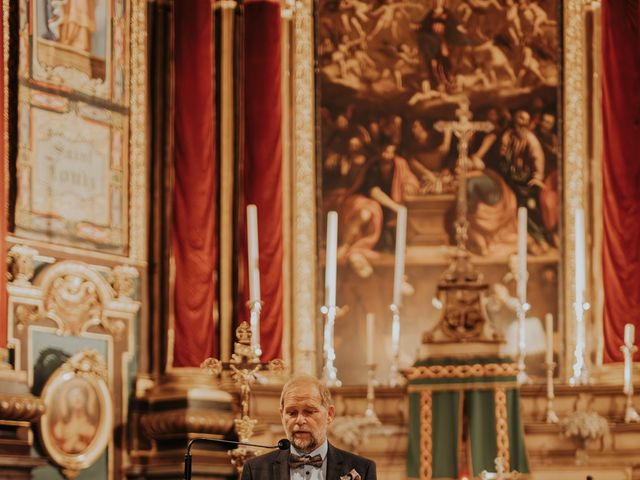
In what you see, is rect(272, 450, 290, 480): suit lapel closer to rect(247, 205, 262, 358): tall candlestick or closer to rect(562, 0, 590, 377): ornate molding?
rect(247, 205, 262, 358): tall candlestick

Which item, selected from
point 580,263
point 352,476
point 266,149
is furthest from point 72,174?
point 352,476

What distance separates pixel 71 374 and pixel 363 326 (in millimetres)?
2910

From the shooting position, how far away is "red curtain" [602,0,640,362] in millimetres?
13000

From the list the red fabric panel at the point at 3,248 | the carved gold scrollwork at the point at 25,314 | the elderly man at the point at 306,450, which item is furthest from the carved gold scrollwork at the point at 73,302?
the elderly man at the point at 306,450

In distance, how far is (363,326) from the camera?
13445 millimetres

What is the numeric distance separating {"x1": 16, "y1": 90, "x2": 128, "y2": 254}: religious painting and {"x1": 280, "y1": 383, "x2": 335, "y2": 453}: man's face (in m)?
5.97

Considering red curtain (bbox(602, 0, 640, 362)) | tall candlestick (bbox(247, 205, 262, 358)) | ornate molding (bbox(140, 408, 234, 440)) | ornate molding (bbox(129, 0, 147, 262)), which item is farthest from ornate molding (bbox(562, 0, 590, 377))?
ornate molding (bbox(129, 0, 147, 262))

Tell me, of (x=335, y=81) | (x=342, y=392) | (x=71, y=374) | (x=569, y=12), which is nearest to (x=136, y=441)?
(x=71, y=374)

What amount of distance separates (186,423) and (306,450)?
20.1ft

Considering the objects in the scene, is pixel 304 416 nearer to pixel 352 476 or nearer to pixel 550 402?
pixel 352 476

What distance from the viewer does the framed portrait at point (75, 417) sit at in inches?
448

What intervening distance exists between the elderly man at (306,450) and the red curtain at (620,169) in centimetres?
734

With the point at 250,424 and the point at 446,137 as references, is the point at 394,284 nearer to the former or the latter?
the point at 446,137

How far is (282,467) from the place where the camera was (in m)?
5.80
